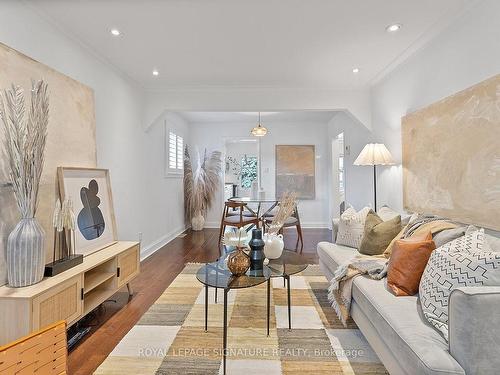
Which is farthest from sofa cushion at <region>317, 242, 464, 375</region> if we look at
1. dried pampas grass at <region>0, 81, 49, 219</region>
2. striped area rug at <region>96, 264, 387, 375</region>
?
dried pampas grass at <region>0, 81, 49, 219</region>

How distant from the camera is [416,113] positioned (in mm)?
2789

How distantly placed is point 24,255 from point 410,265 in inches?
94.7

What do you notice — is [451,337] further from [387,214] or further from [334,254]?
[387,214]

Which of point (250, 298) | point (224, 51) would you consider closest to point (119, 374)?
point (250, 298)

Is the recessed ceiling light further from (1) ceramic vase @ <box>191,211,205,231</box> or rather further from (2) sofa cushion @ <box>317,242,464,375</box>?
(1) ceramic vase @ <box>191,211,205,231</box>

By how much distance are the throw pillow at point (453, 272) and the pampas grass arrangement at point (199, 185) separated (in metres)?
5.23

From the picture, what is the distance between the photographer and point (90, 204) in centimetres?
264

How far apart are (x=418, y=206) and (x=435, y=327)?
1.70m

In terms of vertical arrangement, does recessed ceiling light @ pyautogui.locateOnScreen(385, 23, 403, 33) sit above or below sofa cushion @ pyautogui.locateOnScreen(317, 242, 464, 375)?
above

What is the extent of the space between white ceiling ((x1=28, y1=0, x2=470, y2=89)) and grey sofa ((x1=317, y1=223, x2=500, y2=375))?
6.21 feet

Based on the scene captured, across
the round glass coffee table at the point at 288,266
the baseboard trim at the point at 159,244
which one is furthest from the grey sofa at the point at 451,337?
the baseboard trim at the point at 159,244

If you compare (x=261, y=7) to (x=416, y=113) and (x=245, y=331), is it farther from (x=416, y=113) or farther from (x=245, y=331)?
(x=245, y=331)

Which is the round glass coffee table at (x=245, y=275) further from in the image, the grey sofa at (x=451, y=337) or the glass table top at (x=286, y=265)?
the grey sofa at (x=451, y=337)

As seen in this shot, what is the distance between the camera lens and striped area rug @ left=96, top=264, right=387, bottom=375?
1.75 m
